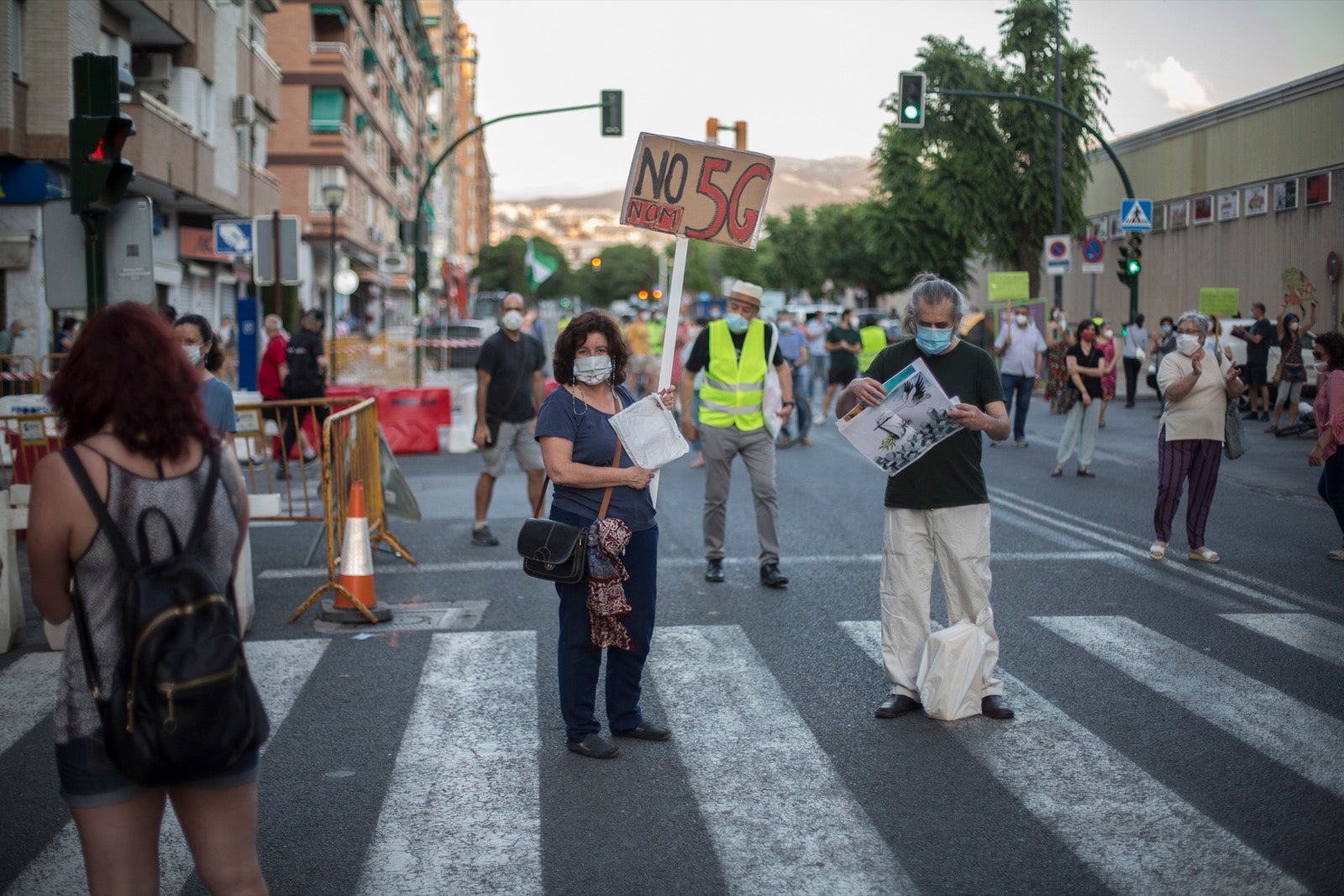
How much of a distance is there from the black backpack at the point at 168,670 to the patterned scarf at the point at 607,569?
2.27 m

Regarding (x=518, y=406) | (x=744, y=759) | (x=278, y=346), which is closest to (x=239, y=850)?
(x=744, y=759)

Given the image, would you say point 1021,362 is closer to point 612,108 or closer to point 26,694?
point 612,108

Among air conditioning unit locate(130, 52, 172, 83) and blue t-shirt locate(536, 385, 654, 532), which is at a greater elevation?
air conditioning unit locate(130, 52, 172, 83)

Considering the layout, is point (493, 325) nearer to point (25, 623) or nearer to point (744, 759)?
point (25, 623)

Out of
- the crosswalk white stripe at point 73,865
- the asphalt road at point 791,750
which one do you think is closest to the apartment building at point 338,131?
the asphalt road at point 791,750

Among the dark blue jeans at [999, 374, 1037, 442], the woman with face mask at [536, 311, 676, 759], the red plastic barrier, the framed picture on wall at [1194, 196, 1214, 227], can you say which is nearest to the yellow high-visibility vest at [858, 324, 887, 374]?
the dark blue jeans at [999, 374, 1037, 442]

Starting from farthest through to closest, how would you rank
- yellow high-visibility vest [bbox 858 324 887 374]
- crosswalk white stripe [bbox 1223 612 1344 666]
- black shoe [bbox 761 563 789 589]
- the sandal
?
yellow high-visibility vest [bbox 858 324 887 374] → the sandal → black shoe [bbox 761 563 789 589] → crosswalk white stripe [bbox 1223 612 1344 666]

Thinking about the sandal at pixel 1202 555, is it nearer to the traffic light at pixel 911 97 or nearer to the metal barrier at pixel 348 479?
the metal barrier at pixel 348 479

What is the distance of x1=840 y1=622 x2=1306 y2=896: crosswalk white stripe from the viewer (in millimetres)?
4094

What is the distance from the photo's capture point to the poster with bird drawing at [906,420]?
581 centimetres

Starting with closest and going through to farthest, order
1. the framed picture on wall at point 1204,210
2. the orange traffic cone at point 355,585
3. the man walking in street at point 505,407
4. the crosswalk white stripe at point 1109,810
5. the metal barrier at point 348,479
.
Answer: the crosswalk white stripe at point 1109,810
the orange traffic cone at point 355,585
the metal barrier at point 348,479
the man walking in street at point 505,407
the framed picture on wall at point 1204,210

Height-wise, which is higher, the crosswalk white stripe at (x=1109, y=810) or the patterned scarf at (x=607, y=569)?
the patterned scarf at (x=607, y=569)

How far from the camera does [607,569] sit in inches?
205

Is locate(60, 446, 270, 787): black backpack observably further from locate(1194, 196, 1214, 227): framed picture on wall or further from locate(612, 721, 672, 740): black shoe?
locate(1194, 196, 1214, 227): framed picture on wall
